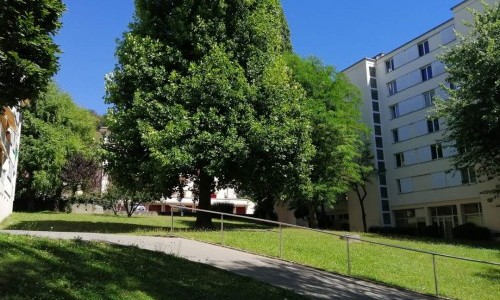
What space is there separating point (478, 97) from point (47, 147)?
3343 cm

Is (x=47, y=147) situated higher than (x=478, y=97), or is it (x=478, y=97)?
(x=47, y=147)

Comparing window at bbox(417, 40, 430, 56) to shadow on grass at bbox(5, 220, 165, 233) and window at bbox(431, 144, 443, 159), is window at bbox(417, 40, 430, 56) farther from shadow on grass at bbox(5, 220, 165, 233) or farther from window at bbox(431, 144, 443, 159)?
shadow on grass at bbox(5, 220, 165, 233)

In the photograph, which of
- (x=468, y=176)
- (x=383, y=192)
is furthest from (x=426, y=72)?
(x=383, y=192)

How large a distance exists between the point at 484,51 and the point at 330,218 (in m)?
36.0

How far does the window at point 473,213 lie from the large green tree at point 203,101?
26.0 meters

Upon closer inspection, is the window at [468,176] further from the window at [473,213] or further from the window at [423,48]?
the window at [423,48]

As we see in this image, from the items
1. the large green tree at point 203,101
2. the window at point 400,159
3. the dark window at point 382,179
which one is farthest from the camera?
the dark window at point 382,179

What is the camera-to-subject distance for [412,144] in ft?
162

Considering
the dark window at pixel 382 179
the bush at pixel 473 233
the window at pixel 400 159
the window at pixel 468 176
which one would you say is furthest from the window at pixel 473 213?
the dark window at pixel 382 179

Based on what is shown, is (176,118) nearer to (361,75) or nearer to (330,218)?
(361,75)

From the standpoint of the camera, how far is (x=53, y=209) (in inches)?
1817

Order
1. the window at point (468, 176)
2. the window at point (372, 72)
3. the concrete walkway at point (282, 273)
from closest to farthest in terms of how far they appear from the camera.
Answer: the concrete walkway at point (282, 273)
the window at point (468, 176)
the window at point (372, 72)

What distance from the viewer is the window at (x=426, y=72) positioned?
47.8 m

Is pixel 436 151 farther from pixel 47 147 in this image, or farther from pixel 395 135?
pixel 47 147
